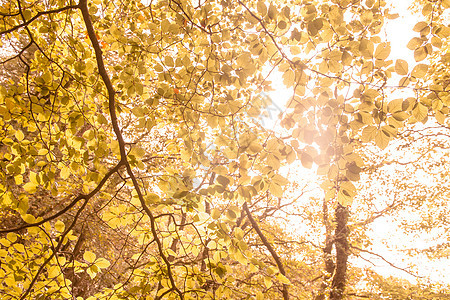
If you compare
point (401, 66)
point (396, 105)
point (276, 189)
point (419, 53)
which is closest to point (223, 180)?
point (276, 189)

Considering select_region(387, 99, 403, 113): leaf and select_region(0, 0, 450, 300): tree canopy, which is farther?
select_region(0, 0, 450, 300): tree canopy

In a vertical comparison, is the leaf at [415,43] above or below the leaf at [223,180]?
above

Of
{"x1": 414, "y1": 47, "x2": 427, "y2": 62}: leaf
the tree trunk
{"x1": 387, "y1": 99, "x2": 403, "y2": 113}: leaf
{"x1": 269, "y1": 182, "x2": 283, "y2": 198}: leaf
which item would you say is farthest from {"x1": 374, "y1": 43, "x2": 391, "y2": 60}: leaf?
the tree trunk

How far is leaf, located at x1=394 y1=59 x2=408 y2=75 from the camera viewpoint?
148cm

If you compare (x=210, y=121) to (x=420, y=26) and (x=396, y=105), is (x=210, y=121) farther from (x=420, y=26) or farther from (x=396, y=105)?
(x=420, y=26)

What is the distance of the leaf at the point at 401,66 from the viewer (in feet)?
4.87

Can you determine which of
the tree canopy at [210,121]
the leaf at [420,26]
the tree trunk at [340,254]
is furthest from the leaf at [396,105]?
the tree trunk at [340,254]

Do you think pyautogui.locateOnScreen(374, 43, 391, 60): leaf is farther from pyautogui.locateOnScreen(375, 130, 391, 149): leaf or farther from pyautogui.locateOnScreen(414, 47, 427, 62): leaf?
pyautogui.locateOnScreen(375, 130, 391, 149): leaf

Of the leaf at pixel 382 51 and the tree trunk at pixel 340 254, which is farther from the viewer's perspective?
the tree trunk at pixel 340 254

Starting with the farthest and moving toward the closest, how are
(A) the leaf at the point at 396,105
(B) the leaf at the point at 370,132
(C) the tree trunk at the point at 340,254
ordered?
(C) the tree trunk at the point at 340,254 → (B) the leaf at the point at 370,132 → (A) the leaf at the point at 396,105

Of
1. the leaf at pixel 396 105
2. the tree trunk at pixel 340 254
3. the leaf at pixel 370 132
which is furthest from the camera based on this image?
the tree trunk at pixel 340 254

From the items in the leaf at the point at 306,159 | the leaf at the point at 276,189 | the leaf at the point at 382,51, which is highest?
the leaf at the point at 382,51

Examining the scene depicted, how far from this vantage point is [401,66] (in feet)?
4.92

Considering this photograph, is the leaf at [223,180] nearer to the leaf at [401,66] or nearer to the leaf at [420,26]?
the leaf at [401,66]
